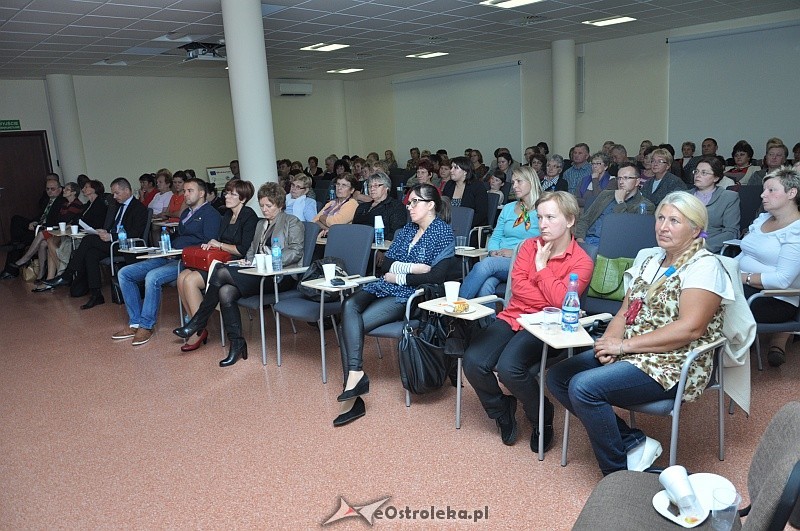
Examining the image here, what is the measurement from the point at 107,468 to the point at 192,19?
548 cm

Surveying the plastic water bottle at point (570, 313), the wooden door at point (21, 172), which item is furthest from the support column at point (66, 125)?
the plastic water bottle at point (570, 313)

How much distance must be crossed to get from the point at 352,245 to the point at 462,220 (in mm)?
1218

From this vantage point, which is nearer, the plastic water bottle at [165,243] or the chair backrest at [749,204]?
the chair backrest at [749,204]

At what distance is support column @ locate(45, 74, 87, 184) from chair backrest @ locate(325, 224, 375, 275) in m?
8.78

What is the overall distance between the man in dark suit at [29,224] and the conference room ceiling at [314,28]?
1.88m

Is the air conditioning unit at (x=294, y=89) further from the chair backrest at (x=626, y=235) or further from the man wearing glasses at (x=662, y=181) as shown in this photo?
the chair backrest at (x=626, y=235)

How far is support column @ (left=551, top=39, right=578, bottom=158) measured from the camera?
34.0ft

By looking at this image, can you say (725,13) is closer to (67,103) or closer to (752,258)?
(752,258)

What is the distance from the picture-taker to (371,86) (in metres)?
14.8

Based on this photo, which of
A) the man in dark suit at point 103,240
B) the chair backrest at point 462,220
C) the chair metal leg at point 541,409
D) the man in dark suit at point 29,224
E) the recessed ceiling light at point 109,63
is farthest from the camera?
the recessed ceiling light at point 109,63

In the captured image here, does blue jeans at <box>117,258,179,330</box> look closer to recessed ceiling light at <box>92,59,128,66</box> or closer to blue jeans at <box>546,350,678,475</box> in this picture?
blue jeans at <box>546,350,678,475</box>

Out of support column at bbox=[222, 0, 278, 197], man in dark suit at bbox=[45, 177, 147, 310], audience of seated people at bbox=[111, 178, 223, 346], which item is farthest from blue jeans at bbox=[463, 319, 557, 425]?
man in dark suit at bbox=[45, 177, 147, 310]

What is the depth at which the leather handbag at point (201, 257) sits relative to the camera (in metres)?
4.97

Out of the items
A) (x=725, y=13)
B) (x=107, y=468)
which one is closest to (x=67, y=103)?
(x=107, y=468)
